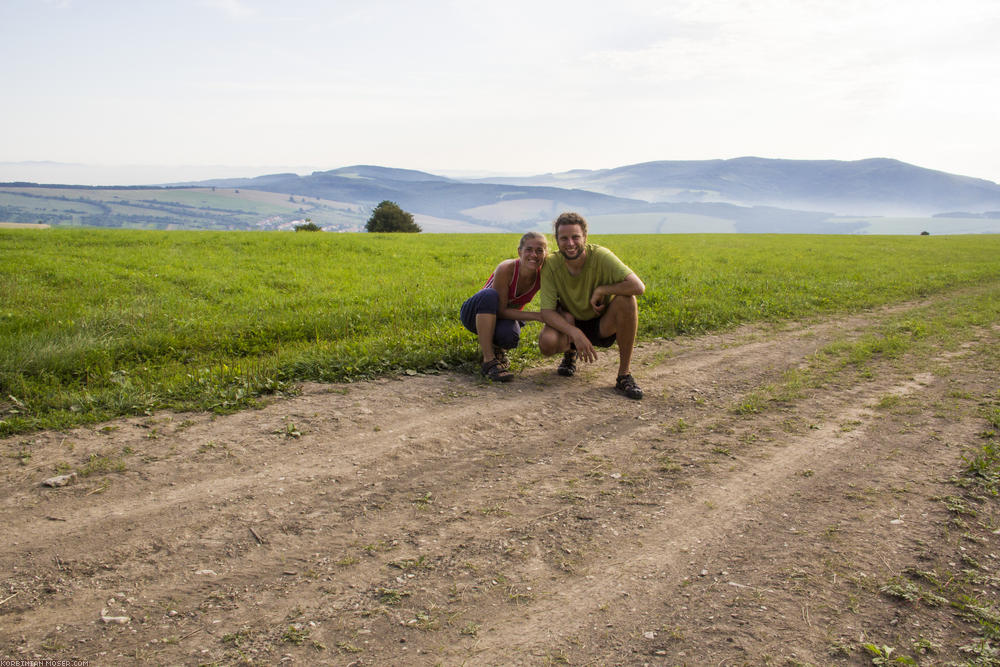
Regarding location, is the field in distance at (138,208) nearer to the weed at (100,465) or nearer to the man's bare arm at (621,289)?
the man's bare arm at (621,289)

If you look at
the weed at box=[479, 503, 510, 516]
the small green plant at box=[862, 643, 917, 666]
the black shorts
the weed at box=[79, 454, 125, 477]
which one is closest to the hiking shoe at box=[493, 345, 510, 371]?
the black shorts

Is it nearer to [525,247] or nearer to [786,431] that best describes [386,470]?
[525,247]

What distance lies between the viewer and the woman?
229 inches

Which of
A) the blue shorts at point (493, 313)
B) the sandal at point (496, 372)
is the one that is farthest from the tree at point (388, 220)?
the sandal at point (496, 372)

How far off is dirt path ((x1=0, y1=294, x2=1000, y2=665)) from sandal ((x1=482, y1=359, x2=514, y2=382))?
2.22 ft

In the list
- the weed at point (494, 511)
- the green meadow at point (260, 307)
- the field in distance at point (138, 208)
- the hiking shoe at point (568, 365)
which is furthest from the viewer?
the field in distance at point (138, 208)

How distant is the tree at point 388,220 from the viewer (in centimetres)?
4908

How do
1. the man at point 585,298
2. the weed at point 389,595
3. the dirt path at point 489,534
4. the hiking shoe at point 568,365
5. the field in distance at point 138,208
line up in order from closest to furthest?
the dirt path at point 489,534, the weed at point 389,595, the man at point 585,298, the hiking shoe at point 568,365, the field in distance at point 138,208

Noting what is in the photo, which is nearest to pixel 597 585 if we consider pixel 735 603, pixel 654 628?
pixel 654 628

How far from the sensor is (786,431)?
4730 mm

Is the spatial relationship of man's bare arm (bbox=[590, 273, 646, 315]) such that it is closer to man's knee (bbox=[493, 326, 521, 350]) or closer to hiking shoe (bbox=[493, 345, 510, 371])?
man's knee (bbox=[493, 326, 521, 350])

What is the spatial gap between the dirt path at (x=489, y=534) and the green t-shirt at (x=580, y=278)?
43.8 inches

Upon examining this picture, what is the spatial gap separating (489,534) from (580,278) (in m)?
3.23

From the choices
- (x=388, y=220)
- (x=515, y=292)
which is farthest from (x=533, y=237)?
(x=388, y=220)
